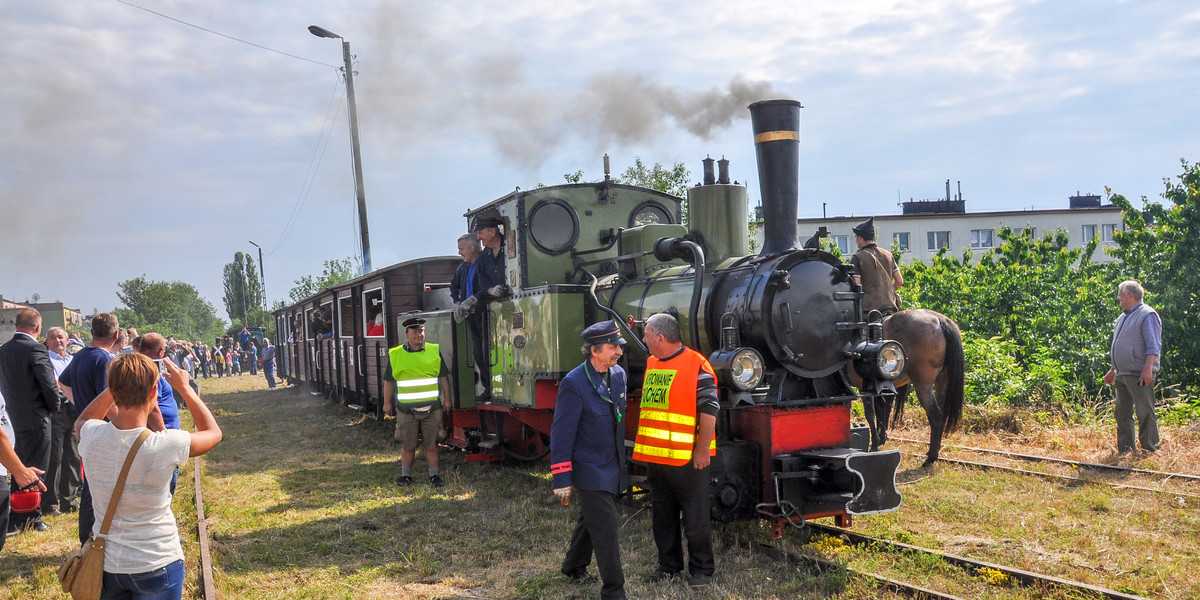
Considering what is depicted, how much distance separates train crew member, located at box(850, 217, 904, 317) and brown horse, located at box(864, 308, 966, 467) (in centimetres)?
26

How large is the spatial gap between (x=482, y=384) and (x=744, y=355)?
3.88 meters

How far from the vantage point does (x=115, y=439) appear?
3.15 metres

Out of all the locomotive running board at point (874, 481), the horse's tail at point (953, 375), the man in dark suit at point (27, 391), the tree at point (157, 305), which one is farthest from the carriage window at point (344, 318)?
the tree at point (157, 305)

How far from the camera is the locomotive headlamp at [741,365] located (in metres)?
5.27

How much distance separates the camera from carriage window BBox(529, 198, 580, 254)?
305 inches

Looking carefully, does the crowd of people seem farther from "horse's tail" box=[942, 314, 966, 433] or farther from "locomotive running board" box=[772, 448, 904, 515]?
"horse's tail" box=[942, 314, 966, 433]

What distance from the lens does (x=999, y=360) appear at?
11.1 meters

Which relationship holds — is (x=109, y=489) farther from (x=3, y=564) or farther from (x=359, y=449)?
(x=359, y=449)

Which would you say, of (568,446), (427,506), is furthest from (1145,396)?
(427,506)

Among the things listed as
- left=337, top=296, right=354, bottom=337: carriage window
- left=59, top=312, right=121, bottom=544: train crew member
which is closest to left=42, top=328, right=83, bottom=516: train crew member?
left=59, top=312, right=121, bottom=544: train crew member

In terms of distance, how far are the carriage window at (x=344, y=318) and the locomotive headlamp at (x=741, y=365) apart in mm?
11738

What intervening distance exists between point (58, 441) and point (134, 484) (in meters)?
5.30

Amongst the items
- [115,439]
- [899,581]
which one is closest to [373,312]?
[899,581]

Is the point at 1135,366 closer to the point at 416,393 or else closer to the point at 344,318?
the point at 416,393
